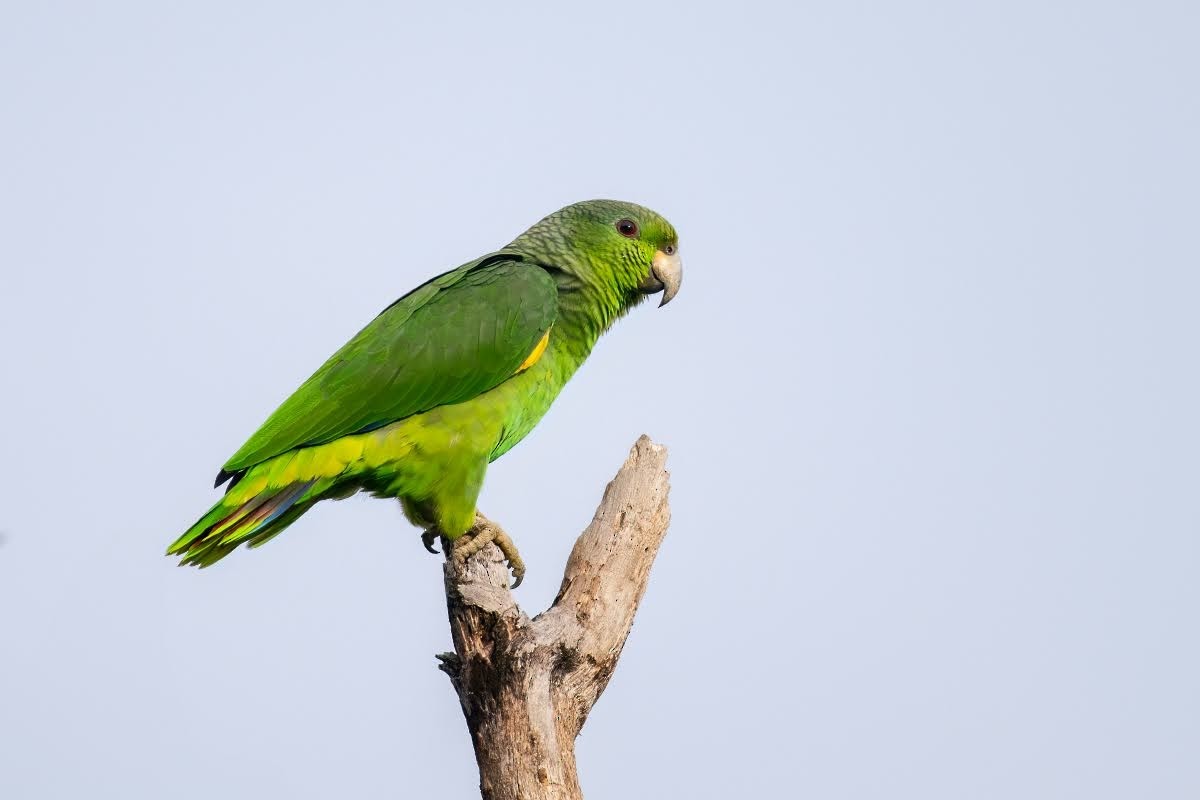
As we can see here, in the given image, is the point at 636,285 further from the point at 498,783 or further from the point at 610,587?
the point at 498,783

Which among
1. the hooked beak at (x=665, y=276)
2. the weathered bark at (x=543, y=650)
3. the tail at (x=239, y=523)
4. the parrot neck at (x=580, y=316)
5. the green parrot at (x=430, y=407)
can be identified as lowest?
the weathered bark at (x=543, y=650)

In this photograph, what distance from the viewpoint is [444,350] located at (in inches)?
209

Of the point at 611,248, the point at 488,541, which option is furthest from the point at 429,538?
the point at 611,248

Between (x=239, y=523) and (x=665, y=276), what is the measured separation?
9.35 feet

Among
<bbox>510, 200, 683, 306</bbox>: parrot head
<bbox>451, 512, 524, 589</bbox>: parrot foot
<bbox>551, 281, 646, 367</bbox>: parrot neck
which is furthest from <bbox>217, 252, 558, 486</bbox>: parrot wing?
<bbox>451, 512, 524, 589</bbox>: parrot foot

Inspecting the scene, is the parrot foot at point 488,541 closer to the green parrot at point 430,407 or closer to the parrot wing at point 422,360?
the green parrot at point 430,407

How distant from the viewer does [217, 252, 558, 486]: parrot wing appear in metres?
5.12

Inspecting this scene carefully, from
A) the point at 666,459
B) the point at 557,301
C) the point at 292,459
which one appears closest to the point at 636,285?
the point at 557,301

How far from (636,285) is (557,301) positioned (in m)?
0.64

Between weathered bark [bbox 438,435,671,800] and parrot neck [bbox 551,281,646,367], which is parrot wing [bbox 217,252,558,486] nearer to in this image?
parrot neck [bbox 551,281,646,367]

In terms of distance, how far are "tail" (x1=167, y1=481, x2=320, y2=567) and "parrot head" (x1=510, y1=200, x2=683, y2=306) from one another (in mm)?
1956

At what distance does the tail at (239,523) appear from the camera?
4672 millimetres

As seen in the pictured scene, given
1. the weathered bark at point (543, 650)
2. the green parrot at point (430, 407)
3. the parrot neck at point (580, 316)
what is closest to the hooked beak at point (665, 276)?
the parrot neck at point (580, 316)

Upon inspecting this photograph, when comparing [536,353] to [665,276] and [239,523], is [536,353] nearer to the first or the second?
[665,276]
